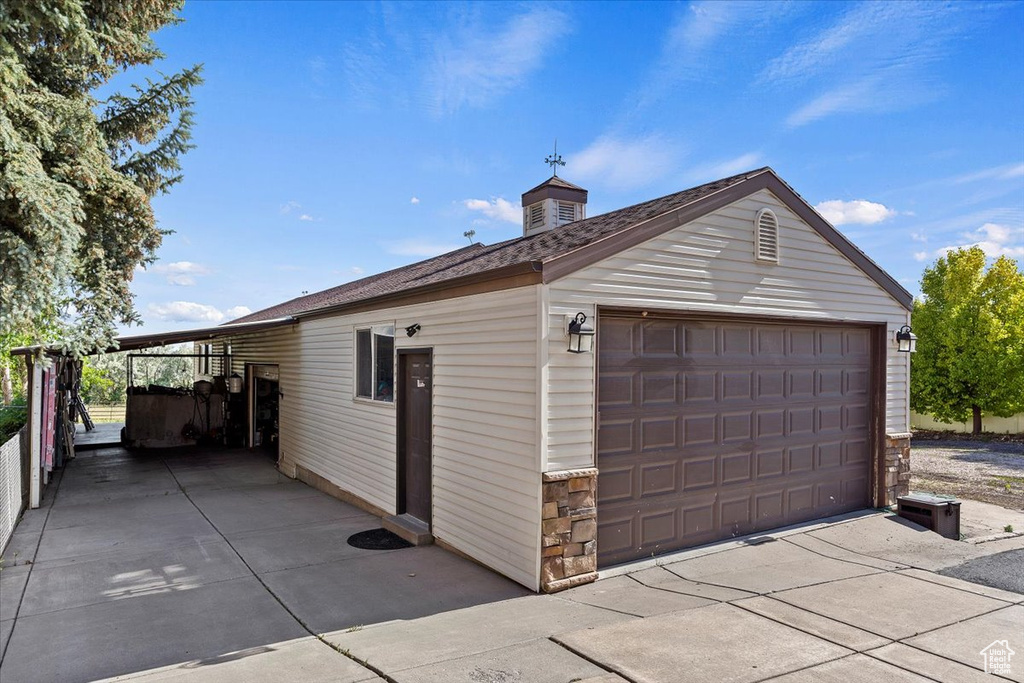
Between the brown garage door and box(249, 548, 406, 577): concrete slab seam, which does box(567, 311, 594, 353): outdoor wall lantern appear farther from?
box(249, 548, 406, 577): concrete slab seam

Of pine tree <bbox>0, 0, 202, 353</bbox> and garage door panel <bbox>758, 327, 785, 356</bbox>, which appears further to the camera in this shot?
garage door panel <bbox>758, 327, 785, 356</bbox>

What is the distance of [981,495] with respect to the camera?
9.23m

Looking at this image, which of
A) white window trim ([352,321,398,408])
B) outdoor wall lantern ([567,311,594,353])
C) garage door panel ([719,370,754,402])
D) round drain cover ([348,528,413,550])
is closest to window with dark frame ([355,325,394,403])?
white window trim ([352,321,398,408])

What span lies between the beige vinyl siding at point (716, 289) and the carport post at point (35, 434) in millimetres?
7956

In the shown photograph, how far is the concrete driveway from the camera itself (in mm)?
3814

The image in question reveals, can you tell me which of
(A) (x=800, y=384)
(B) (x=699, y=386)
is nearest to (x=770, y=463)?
(A) (x=800, y=384)

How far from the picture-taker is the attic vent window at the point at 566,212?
1034 centimetres

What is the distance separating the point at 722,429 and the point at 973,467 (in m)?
9.02

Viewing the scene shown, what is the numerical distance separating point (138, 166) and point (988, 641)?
1179 cm

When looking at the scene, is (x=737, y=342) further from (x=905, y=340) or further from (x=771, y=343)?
(x=905, y=340)

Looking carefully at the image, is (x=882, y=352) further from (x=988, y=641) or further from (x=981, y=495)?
(x=988, y=641)

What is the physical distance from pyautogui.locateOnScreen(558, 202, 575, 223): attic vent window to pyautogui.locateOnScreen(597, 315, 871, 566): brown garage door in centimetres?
443

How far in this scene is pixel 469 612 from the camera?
191 inches

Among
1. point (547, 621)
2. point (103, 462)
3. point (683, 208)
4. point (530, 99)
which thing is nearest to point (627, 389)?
point (683, 208)
